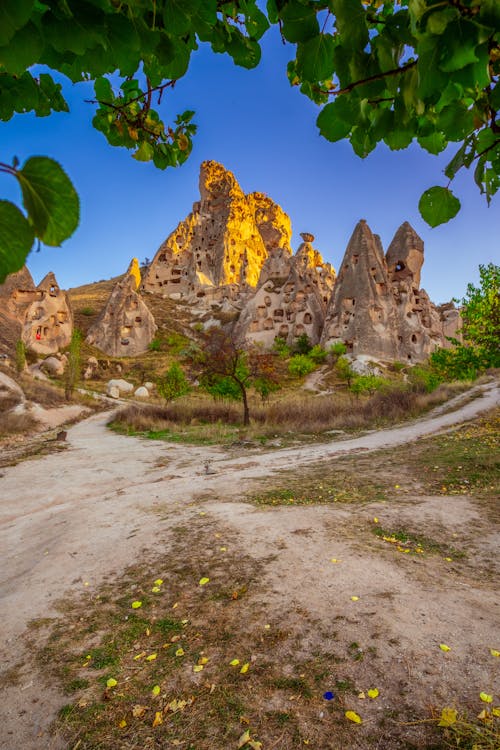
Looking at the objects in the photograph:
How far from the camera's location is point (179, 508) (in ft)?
17.8

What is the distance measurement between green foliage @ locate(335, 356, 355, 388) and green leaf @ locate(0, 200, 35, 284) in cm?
3332

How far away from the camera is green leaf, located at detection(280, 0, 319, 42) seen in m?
0.99

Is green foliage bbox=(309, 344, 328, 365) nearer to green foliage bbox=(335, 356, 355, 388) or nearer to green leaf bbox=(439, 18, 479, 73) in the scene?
green foliage bbox=(335, 356, 355, 388)

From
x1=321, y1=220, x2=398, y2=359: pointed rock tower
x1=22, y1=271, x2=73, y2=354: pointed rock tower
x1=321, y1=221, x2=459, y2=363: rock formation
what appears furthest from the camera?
x1=321, y1=221, x2=459, y2=363: rock formation

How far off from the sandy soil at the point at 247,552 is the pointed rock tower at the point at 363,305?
31288 mm

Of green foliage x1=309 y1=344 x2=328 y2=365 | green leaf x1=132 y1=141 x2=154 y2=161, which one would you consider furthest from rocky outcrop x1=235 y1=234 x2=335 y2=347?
green leaf x1=132 y1=141 x2=154 y2=161

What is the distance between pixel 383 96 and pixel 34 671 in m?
3.33

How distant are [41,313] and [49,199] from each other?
42.0 meters

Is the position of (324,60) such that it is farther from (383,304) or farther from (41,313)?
(41,313)

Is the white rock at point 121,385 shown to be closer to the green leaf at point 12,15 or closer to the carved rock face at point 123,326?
the carved rock face at point 123,326

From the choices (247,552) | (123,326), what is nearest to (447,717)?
(247,552)

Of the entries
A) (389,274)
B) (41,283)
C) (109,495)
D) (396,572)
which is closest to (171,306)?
(41,283)

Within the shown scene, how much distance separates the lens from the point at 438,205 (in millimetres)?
1107

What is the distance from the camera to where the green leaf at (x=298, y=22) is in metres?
0.99
